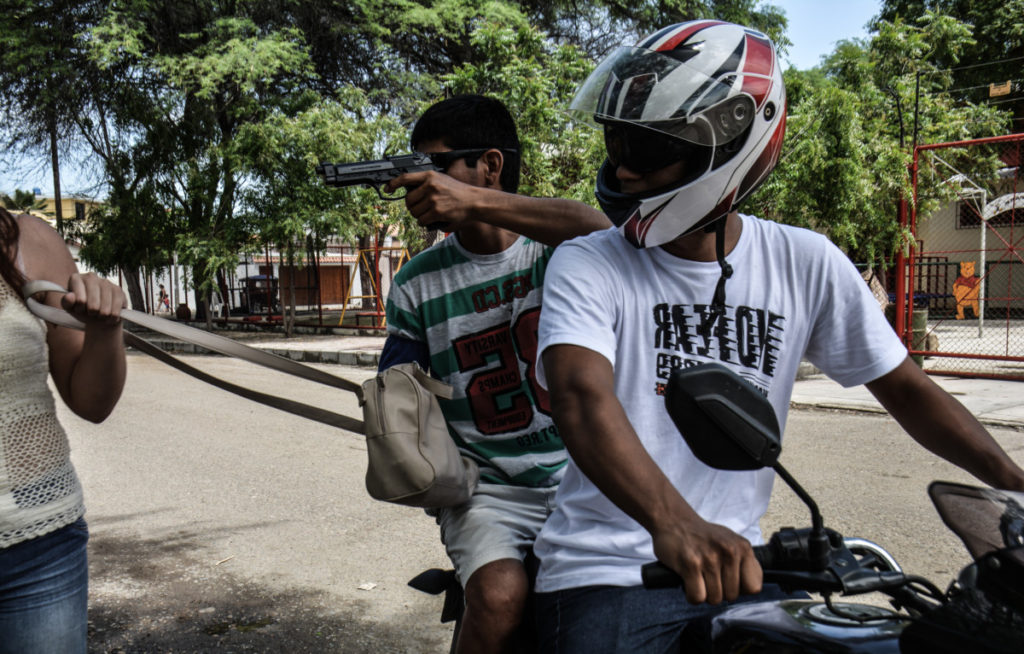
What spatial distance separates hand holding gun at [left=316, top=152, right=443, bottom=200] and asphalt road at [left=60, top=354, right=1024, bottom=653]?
5.67ft

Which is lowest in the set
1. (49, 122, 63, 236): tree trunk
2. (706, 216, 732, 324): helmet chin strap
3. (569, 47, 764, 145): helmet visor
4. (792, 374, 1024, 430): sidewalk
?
(792, 374, 1024, 430): sidewalk

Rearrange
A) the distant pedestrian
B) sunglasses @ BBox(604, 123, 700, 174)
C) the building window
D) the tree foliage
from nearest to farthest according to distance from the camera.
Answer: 1. sunglasses @ BBox(604, 123, 700, 174)
2. the tree foliage
3. the building window
4. the distant pedestrian

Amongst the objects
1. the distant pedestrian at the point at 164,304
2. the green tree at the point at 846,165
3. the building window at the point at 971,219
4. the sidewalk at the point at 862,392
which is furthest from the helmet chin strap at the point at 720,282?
the distant pedestrian at the point at 164,304

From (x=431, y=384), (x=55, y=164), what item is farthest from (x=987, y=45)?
(x=431, y=384)

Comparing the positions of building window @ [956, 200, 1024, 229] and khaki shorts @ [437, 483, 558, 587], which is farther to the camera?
building window @ [956, 200, 1024, 229]

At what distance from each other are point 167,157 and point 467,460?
1959cm

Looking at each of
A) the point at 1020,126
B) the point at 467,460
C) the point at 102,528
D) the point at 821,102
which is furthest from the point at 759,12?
the point at 467,460

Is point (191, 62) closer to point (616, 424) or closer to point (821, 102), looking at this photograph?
point (821, 102)

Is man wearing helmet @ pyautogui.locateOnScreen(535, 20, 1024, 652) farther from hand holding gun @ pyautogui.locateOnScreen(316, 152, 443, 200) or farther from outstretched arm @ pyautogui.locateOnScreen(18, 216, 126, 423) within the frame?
outstretched arm @ pyautogui.locateOnScreen(18, 216, 126, 423)

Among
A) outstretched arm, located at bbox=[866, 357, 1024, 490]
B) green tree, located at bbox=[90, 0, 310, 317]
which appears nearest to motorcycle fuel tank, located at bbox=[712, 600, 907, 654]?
outstretched arm, located at bbox=[866, 357, 1024, 490]

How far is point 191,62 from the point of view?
57.7ft

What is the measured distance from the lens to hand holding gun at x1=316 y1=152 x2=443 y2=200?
8.11 feet

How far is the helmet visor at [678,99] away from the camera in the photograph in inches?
64.4

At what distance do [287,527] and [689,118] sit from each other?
13.7ft
